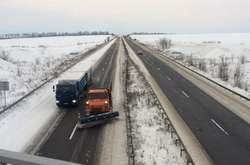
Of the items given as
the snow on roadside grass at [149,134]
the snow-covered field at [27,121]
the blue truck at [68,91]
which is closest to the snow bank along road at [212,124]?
the snow on roadside grass at [149,134]

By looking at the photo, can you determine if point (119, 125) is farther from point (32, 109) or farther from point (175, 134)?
point (32, 109)

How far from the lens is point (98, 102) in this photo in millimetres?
23781

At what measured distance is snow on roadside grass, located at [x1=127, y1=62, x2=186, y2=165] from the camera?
1608cm

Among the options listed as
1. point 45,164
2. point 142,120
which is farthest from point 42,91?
point 45,164

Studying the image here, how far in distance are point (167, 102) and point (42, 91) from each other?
12661 mm

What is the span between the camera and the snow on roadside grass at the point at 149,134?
16.1 metres

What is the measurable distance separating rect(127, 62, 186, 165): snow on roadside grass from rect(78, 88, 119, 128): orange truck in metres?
1.66

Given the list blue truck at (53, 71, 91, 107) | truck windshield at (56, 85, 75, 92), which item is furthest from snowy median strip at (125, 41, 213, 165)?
truck windshield at (56, 85, 75, 92)

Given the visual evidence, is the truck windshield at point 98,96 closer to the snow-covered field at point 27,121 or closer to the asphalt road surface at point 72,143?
the asphalt road surface at point 72,143

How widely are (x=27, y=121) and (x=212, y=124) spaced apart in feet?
37.3

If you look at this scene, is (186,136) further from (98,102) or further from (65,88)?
(65,88)

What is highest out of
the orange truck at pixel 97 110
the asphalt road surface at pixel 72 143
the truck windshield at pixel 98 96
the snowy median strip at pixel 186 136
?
the truck windshield at pixel 98 96

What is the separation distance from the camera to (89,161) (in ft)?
51.6

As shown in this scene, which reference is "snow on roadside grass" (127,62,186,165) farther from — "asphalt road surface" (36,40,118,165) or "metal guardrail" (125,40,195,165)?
"asphalt road surface" (36,40,118,165)
